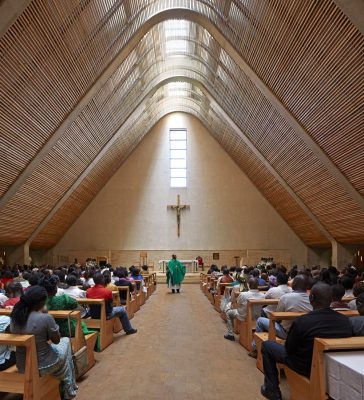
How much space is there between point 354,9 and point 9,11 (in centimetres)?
529

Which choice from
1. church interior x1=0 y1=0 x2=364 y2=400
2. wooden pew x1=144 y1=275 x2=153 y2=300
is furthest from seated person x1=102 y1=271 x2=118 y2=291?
wooden pew x1=144 y1=275 x2=153 y2=300

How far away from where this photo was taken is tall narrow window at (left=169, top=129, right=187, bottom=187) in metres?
23.2

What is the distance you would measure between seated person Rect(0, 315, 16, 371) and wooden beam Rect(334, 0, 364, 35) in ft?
21.0

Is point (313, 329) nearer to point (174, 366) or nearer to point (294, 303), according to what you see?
point (294, 303)

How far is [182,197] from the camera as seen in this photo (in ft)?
75.1

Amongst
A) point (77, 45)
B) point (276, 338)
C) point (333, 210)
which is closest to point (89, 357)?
point (276, 338)

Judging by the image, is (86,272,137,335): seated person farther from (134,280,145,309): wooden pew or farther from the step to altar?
the step to altar

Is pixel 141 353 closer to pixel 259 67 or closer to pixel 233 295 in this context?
pixel 233 295

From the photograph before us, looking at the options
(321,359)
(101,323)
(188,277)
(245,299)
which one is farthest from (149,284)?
(321,359)

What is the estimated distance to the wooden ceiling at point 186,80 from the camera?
336 inches

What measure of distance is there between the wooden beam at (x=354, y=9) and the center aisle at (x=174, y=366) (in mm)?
5372

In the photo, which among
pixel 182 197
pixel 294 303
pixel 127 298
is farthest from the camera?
pixel 182 197

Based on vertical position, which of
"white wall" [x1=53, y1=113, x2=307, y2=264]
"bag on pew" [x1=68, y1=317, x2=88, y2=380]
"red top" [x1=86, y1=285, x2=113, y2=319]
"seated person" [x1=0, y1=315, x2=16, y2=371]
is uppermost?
"white wall" [x1=53, y1=113, x2=307, y2=264]

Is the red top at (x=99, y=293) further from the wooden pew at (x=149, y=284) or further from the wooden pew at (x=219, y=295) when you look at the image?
the wooden pew at (x=149, y=284)
